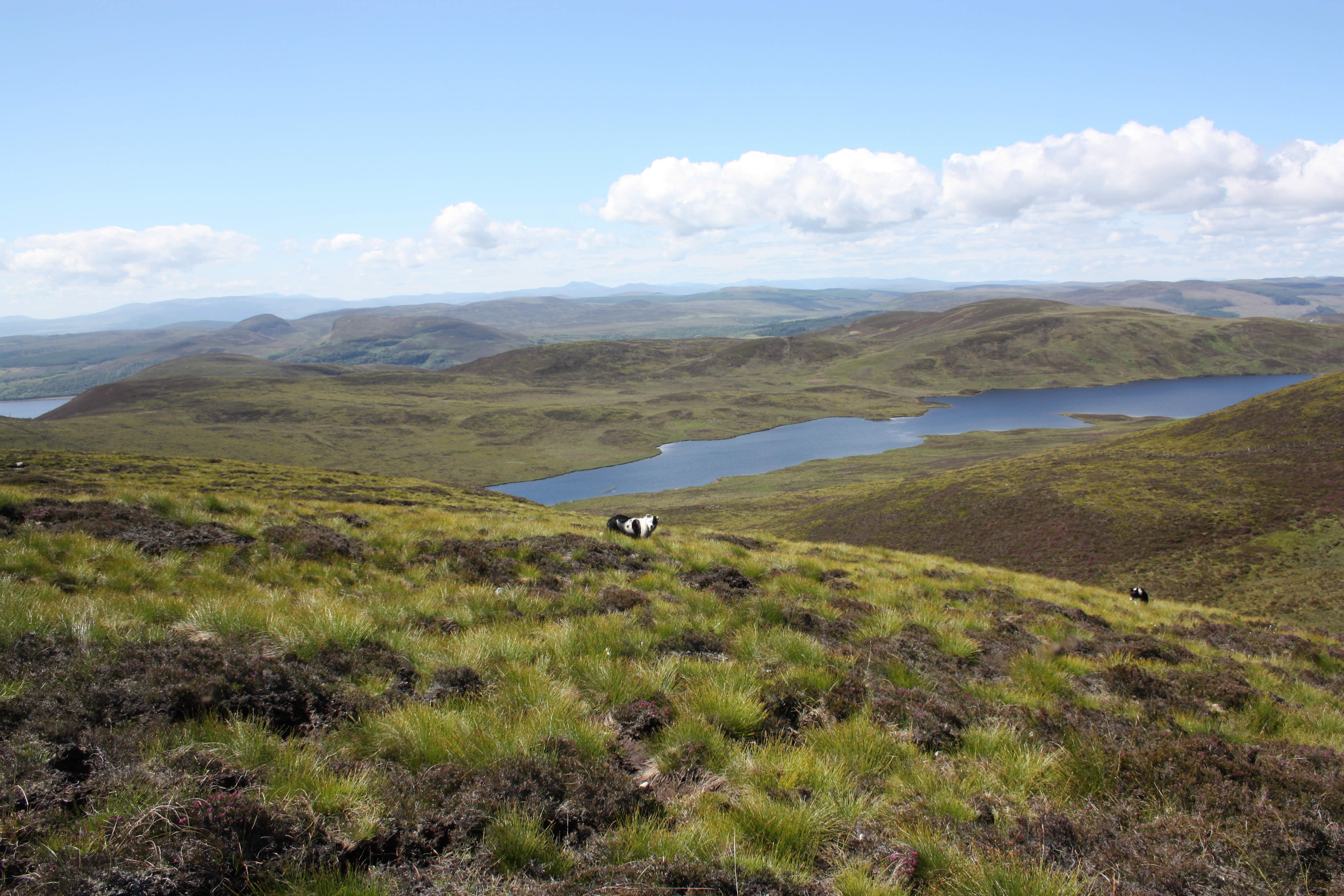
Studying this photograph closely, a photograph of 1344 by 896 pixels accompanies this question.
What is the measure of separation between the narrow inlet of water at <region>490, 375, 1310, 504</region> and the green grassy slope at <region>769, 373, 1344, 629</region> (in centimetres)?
5441

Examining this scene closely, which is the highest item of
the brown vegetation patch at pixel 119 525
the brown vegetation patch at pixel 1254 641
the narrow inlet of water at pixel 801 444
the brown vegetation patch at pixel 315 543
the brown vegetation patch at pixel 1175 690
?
the brown vegetation patch at pixel 119 525

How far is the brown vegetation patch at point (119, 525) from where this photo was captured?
33.6ft

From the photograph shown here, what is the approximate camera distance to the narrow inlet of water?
12912cm

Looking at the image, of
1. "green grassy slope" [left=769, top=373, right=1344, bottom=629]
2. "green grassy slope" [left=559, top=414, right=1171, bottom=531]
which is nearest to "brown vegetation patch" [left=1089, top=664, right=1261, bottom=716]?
"green grassy slope" [left=769, top=373, right=1344, bottom=629]

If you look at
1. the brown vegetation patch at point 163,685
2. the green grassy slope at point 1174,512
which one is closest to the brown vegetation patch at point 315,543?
the brown vegetation patch at point 163,685

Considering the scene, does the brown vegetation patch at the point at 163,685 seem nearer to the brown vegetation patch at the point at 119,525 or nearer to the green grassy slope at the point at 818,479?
the brown vegetation patch at the point at 119,525

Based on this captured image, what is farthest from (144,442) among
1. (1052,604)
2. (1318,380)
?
(1318,380)

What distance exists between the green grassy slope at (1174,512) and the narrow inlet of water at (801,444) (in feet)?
179

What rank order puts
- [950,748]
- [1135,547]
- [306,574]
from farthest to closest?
[1135,547] < [306,574] < [950,748]

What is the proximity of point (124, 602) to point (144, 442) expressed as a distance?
200099mm

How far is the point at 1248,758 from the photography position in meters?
6.05

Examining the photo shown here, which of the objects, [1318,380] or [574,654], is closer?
[574,654]

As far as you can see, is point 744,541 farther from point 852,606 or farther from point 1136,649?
point 1136,649

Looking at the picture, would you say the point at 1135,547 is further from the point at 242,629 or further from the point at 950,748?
the point at 242,629
